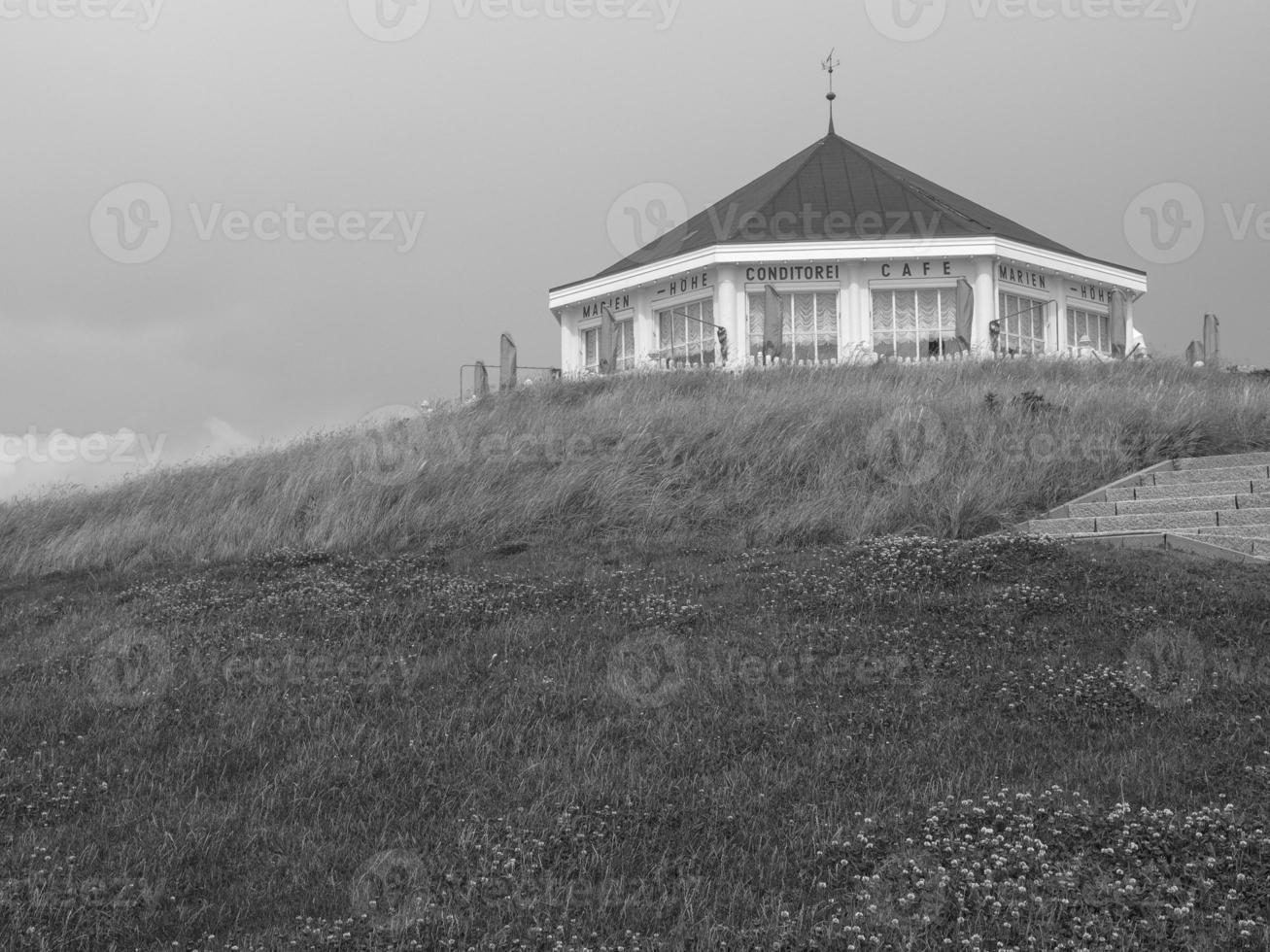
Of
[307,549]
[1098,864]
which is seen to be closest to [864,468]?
[307,549]

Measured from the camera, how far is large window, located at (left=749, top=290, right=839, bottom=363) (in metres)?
31.3

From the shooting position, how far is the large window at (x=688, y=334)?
32.1 meters

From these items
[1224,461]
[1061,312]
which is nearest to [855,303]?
[1061,312]

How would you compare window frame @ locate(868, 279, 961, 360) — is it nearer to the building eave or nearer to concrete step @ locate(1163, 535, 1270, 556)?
the building eave

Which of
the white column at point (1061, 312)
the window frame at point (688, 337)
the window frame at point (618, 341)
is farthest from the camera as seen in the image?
the window frame at point (618, 341)

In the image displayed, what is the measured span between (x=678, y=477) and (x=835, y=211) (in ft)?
61.3

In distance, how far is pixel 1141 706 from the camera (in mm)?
7773

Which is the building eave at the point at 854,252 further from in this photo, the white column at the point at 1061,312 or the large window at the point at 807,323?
the white column at the point at 1061,312

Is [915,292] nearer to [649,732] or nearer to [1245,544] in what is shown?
[1245,544]

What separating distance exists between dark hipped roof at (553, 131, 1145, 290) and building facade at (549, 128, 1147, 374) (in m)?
0.07

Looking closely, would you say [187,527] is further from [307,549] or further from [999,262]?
[999,262]

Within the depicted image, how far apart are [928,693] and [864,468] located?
8.32 meters

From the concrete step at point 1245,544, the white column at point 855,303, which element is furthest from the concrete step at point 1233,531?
the white column at point 855,303

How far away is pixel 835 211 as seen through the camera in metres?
32.8
